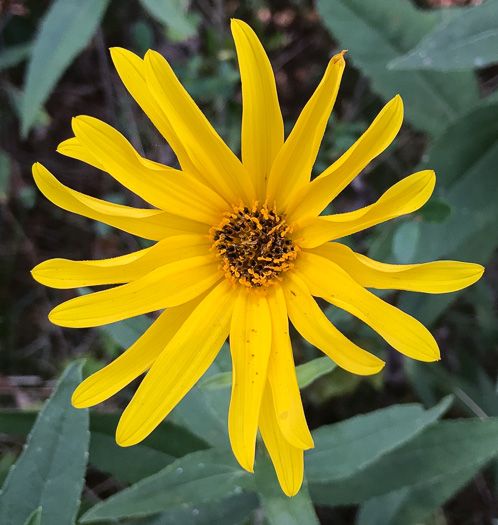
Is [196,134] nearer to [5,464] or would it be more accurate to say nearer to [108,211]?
[108,211]

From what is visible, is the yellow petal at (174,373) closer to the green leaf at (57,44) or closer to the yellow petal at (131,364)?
the yellow petal at (131,364)

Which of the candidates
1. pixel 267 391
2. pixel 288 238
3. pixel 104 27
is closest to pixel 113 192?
pixel 104 27

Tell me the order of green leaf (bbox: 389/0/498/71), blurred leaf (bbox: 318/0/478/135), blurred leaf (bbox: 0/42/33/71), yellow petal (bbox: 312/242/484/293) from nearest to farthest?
yellow petal (bbox: 312/242/484/293)
green leaf (bbox: 389/0/498/71)
blurred leaf (bbox: 318/0/478/135)
blurred leaf (bbox: 0/42/33/71)

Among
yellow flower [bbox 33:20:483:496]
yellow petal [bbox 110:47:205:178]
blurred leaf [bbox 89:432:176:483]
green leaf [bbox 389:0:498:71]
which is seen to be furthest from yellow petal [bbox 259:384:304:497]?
green leaf [bbox 389:0:498:71]

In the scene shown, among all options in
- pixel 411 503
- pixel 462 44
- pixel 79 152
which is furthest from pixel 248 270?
pixel 411 503

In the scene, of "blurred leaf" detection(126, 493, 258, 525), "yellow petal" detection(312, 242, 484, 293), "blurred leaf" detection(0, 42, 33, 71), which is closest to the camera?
"yellow petal" detection(312, 242, 484, 293)

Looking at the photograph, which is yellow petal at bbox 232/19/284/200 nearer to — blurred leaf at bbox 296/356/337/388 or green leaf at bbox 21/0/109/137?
blurred leaf at bbox 296/356/337/388
